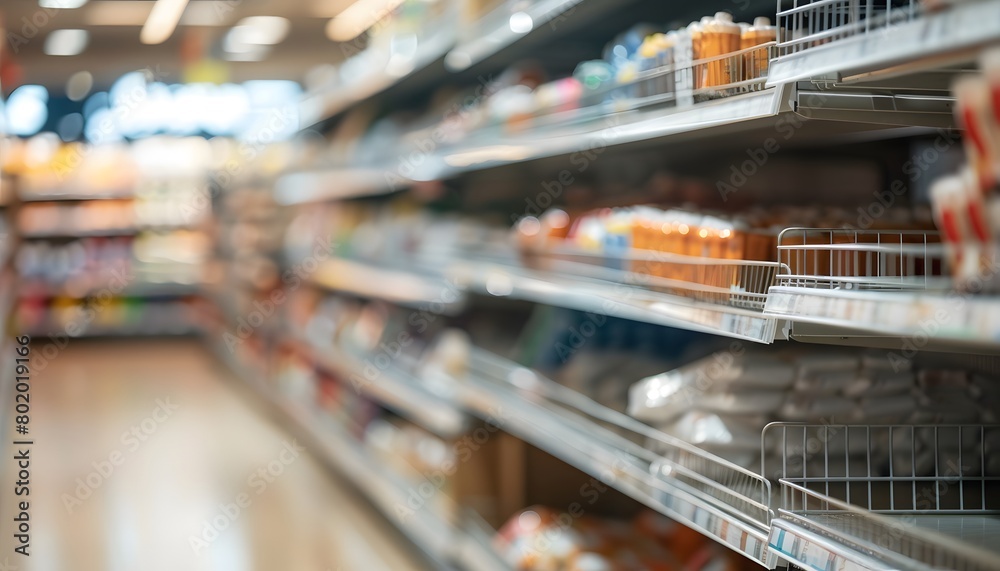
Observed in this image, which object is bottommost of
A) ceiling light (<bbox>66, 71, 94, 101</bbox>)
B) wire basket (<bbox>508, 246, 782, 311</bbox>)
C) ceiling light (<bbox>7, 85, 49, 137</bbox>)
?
wire basket (<bbox>508, 246, 782, 311</bbox>)

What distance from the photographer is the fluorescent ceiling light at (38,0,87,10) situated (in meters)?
7.19

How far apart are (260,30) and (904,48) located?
8.16 metres

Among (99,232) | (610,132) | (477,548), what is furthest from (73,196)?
(610,132)

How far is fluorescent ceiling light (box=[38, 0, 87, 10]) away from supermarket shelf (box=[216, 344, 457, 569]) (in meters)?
3.05

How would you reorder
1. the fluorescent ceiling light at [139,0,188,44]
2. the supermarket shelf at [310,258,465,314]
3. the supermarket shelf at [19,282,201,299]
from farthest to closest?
the supermarket shelf at [19,282,201,299] < the fluorescent ceiling light at [139,0,188,44] < the supermarket shelf at [310,258,465,314]

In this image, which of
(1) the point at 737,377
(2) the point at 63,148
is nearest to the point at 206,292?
(2) the point at 63,148

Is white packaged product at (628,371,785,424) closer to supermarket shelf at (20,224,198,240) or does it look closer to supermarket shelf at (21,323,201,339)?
supermarket shelf at (21,323,201,339)

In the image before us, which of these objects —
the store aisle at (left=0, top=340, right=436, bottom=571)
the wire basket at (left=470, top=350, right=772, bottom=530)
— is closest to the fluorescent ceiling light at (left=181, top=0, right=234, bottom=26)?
the store aisle at (left=0, top=340, right=436, bottom=571)

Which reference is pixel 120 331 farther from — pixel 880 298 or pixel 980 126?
pixel 980 126

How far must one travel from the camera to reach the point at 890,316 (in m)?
1.18

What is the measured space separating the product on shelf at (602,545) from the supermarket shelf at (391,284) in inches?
36.0

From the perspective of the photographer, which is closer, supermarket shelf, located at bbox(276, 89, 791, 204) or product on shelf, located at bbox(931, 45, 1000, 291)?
product on shelf, located at bbox(931, 45, 1000, 291)

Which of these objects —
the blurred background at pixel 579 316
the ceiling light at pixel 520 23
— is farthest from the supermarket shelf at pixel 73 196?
the ceiling light at pixel 520 23

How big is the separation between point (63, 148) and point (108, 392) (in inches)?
175
